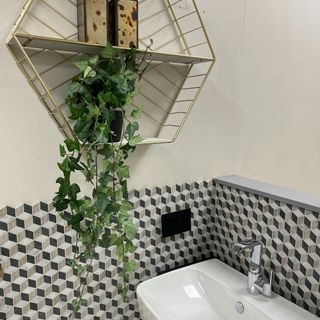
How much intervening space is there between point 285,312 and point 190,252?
1.62 ft

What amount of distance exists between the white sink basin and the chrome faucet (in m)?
0.03

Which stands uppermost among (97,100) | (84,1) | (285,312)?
(84,1)

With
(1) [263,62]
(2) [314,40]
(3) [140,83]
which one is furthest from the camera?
(2) [314,40]

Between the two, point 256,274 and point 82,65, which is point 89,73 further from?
point 256,274

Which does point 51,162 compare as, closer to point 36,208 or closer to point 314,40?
point 36,208

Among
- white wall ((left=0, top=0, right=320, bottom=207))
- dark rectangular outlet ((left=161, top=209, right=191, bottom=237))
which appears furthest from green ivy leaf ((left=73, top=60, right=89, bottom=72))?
dark rectangular outlet ((left=161, top=209, right=191, bottom=237))

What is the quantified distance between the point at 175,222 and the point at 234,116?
573mm

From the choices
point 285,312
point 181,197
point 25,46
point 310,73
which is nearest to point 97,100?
point 25,46

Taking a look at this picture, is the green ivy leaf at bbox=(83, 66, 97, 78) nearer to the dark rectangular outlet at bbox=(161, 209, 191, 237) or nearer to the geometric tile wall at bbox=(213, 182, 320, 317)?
the dark rectangular outlet at bbox=(161, 209, 191, 237)

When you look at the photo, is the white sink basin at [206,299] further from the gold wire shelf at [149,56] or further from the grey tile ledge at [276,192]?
the gold wire shelf at [149,56]

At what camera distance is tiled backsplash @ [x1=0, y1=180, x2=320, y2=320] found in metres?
1.03

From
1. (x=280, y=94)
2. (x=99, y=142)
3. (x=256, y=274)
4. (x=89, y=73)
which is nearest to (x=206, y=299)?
(x=256, y=274)

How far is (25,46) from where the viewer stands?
0.96m

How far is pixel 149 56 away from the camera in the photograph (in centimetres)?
112
